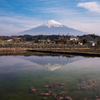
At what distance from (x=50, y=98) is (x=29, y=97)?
86cm

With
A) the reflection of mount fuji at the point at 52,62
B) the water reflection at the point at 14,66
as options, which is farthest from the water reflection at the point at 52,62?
the water reflection at the point at 14,66

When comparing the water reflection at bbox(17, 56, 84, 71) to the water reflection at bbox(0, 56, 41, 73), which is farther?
the water reflection at bbox(17, 56, 84, 71)

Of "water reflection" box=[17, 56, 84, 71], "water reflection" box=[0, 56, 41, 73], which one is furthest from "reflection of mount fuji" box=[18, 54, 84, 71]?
"water reflection" box=[0, 56, 41, 73]

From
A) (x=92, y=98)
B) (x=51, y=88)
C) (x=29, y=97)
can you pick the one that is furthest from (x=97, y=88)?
(x=29, y=97)

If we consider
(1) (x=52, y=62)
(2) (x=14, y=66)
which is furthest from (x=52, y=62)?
(2) (x=14, y=66)

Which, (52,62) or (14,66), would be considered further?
(52,62)

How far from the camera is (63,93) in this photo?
18.5ft

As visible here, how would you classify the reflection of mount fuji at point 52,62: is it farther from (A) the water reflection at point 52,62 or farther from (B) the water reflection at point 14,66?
(B) the water reflection at point 14,66

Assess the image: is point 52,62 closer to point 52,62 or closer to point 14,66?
point 52,62

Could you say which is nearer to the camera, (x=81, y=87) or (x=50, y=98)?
(x=50, y=98)

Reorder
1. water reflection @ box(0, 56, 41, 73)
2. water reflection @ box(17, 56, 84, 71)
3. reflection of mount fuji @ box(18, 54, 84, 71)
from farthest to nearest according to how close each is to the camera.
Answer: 1. water reflection @ box(17, 56, 84, 71)
2. reflection of mount fuji @ box(18, 54, 84, 71)
3. water reflection @ box(0, 56, 41, 73)

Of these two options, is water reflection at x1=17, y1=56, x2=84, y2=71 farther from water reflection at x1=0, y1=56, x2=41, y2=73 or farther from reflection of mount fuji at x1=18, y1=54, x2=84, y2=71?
water reflection at x1=0, y1=56, x2=41, y2=73

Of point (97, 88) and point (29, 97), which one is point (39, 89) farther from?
point (97, 88)

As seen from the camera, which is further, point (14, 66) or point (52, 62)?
point (52, 62)
